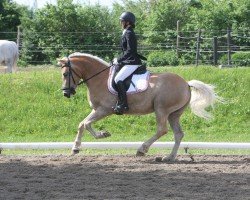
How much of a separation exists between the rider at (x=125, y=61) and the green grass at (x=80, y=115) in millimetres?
4232

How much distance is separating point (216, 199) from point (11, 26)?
34820 millimetres

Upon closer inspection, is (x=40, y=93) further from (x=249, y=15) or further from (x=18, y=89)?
(x=249, y=15)

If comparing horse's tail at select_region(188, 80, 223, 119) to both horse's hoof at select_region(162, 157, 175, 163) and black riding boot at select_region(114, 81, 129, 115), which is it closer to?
horse's hoof at select_region(162, 157, 175, 163)

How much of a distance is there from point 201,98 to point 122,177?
3.31 metres

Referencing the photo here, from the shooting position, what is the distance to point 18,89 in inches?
812

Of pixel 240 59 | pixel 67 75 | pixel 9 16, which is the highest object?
pixel 67 75

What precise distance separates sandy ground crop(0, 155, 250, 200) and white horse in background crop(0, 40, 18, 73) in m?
13.5

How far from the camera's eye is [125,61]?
12.1 metres

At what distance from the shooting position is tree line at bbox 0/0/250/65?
31.3 metres

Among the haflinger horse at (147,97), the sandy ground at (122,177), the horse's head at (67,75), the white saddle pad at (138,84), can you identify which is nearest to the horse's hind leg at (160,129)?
the haflinger horse at (147,97)

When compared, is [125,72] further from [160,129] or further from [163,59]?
[163,59]

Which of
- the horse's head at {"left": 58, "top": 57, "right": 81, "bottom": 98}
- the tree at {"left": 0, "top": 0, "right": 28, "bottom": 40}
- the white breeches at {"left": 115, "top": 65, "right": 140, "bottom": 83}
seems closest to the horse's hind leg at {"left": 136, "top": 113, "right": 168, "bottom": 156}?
the white breeches at {"left": 115, "top": 65, "right": 140, "bottom": 83}

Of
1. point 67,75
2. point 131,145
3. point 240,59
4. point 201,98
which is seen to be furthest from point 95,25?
point 201,98

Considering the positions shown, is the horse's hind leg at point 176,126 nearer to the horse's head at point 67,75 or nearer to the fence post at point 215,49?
the horse's head at point 67,75
